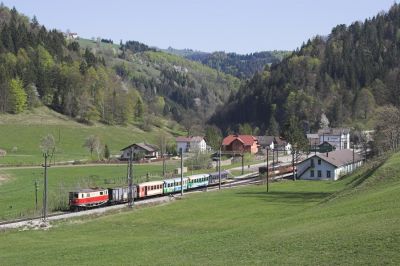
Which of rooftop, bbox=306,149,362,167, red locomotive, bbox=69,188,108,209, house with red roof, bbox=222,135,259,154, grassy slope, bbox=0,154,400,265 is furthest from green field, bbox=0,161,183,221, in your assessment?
house with red roof, bbox=222,135,259,154

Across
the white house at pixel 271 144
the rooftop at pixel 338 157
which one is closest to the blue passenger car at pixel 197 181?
the rooftop at pixel 338 157

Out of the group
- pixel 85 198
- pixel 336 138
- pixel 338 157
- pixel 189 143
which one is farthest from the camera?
pixel 336 138

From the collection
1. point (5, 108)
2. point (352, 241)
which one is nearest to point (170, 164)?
point (5, 108)

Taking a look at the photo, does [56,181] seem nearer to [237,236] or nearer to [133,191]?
[133,191]

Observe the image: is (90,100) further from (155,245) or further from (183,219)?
(155,245)

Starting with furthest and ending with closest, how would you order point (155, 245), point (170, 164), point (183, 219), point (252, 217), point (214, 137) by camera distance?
point (214, 137) < point (170, 164) < point (183, 219) < point (252, 217) < point (155, 245)

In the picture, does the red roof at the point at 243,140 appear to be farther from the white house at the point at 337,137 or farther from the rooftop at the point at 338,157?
the rooftop at the point at 338,157

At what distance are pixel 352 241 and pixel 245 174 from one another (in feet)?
301

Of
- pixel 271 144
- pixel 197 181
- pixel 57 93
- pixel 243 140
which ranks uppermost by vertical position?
pixel 57 93

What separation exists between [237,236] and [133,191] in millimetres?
40902

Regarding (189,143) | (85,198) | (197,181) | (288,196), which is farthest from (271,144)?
(85,198)

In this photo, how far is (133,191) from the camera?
236 ft

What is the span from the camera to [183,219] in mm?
52344

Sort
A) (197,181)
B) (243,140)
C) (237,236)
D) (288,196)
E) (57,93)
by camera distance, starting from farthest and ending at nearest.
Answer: (57,93) → (243,140) → (197,181) → (288,196) → (237,236)
